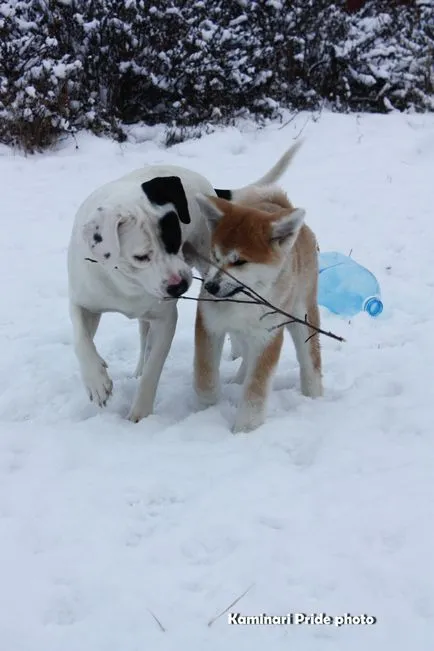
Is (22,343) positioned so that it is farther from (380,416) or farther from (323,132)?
(323,132)

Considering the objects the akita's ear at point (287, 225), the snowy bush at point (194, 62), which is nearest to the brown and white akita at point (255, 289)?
the akita's ear at point (287, 225)

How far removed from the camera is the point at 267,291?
3248 millimetres

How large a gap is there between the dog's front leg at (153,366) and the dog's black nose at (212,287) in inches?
17.1

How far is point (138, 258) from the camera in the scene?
3039 mm

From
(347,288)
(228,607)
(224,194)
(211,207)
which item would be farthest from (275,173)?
(228,607)

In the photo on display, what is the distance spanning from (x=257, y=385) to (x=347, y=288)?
6.85ft

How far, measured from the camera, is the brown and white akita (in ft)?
10.1

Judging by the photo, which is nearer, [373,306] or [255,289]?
[255,289]

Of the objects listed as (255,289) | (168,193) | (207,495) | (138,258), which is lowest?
(207,495)

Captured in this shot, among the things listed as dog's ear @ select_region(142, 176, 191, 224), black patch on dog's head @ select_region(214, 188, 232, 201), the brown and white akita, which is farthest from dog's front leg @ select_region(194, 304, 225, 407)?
black patch on dog's head @ select_region(214, 188, 232, 201)

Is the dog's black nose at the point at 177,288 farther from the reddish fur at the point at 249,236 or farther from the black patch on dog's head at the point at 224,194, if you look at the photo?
the black patch on dog's head at the point at 224,194

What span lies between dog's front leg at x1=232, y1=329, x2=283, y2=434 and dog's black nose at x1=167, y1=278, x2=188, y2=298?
1.77ft

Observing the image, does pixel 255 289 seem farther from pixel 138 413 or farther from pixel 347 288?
pixel 347 288

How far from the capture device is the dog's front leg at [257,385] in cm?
327
